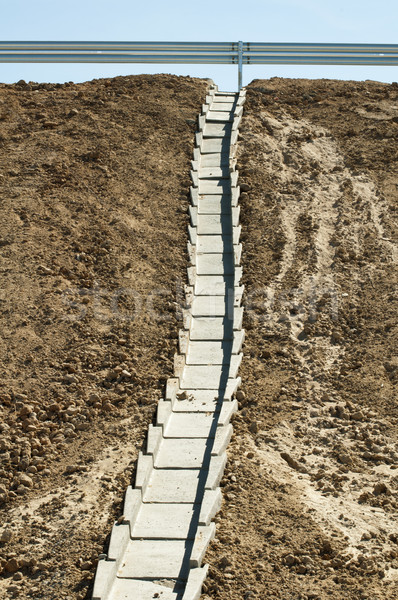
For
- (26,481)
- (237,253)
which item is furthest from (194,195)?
(26,481)

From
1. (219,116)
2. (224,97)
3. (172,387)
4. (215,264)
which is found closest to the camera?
(172,387)

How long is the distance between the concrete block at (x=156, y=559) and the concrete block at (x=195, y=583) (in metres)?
0.20

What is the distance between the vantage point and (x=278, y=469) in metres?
9.35

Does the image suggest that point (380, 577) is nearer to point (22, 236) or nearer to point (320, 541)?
point (320, 541)

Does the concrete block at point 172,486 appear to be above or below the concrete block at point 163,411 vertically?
below

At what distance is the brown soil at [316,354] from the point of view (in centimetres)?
808

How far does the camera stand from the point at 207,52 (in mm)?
17094

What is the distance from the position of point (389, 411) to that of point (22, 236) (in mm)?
6052

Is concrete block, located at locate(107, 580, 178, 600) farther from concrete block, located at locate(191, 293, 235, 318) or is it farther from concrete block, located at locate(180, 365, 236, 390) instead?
concrete block, located at locate(191, 293, 235, 318)

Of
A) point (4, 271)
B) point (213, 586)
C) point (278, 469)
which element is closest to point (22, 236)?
point (4, 271)

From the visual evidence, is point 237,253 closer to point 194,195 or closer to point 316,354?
point 194,195

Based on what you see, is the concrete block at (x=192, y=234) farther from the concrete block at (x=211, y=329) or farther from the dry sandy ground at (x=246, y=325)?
the concrete block at (x=211, y=329)

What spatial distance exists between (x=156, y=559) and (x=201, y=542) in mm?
474

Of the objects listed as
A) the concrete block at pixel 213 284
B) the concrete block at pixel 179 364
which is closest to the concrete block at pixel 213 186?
the concrete block at pixel 213 284
